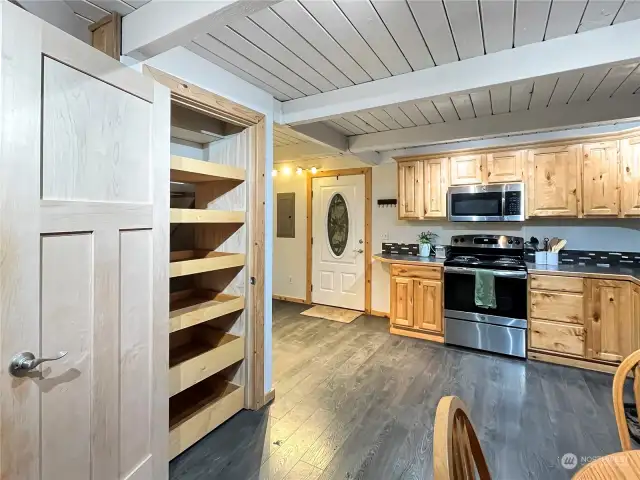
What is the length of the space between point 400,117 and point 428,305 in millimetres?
2096

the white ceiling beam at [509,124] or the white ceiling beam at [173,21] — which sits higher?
the white ceiling beam at [509,124]

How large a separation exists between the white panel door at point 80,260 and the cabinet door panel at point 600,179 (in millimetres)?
3787

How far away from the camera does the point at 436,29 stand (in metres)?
1.71

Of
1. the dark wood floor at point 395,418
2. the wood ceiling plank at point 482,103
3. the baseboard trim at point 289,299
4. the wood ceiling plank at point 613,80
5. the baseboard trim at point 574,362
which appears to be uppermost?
the wood ceiling plank at point 482,103

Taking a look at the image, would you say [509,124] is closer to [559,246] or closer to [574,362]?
[559,246]

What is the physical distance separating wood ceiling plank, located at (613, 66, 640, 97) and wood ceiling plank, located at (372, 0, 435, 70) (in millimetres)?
1468

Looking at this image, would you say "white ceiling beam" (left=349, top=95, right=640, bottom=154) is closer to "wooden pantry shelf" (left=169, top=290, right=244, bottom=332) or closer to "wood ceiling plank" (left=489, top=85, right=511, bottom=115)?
"wood ceiling plank" (left=489, top=85, right=511, bottom=115)

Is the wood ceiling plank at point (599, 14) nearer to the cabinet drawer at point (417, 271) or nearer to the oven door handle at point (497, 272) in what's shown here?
the oven door handle at point (497, 272)

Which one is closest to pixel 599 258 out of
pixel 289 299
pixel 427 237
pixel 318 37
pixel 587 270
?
pixel 587 270

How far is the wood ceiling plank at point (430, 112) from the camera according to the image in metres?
2.85

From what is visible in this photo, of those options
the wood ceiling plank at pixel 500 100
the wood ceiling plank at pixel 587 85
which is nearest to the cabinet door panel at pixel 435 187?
the wood ceiling plank at pixel 500 100

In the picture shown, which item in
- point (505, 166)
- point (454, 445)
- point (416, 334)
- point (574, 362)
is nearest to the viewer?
point (454, 445)

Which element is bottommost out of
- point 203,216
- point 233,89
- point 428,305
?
point 428,305

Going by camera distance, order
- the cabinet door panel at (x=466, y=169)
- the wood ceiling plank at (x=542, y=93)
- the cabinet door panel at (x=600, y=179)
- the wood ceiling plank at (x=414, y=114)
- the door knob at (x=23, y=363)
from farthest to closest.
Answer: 1. the cabinet door panel at (x=466, y=169)
2. the cabinet door panel at (x=600, y=179)
3. the wood ceiling plank at (x=414, y=114)
4. the wood ceiling plank at (x=542, y=93)
5. the door knob at (x=23, y=363)
